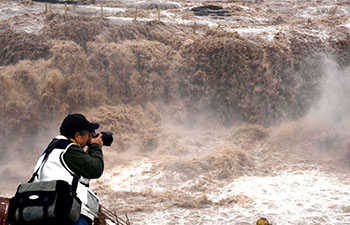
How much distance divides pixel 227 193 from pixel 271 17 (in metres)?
8.92

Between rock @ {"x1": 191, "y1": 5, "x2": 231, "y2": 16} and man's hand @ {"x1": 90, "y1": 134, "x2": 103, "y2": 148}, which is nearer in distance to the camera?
man's hand @ {"x1": 90, "y1": 134, "x2": 103, "y2": 148}

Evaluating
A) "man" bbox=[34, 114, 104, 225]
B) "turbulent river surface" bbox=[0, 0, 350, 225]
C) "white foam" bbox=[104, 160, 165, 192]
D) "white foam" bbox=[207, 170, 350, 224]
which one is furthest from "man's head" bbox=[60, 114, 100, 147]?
"white foam" bbox=[104, 160, 165, 192]

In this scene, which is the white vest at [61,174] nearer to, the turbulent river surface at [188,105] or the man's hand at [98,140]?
the man's hand at [98,140]

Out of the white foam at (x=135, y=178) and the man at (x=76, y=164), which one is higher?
the man at (x=76, y=164)

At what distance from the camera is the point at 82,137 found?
254 cm

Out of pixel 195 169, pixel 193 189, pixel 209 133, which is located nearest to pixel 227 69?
pixel 209 133

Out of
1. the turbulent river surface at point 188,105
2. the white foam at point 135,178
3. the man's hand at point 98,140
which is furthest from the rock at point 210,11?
the man's hand at point 98,140

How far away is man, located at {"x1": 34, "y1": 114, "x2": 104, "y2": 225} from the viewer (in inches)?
88.1

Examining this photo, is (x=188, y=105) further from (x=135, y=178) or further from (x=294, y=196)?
A: (x=294, y=196)

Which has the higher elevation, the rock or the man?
the rock

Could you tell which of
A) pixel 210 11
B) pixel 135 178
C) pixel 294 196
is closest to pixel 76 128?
pixel 135 178

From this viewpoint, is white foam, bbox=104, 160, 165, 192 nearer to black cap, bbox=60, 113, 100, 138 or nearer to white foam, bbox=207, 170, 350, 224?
white foam, bbox=207, 170, 350, 224

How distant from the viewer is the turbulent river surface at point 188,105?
7.14m

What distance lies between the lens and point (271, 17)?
1360 cm
